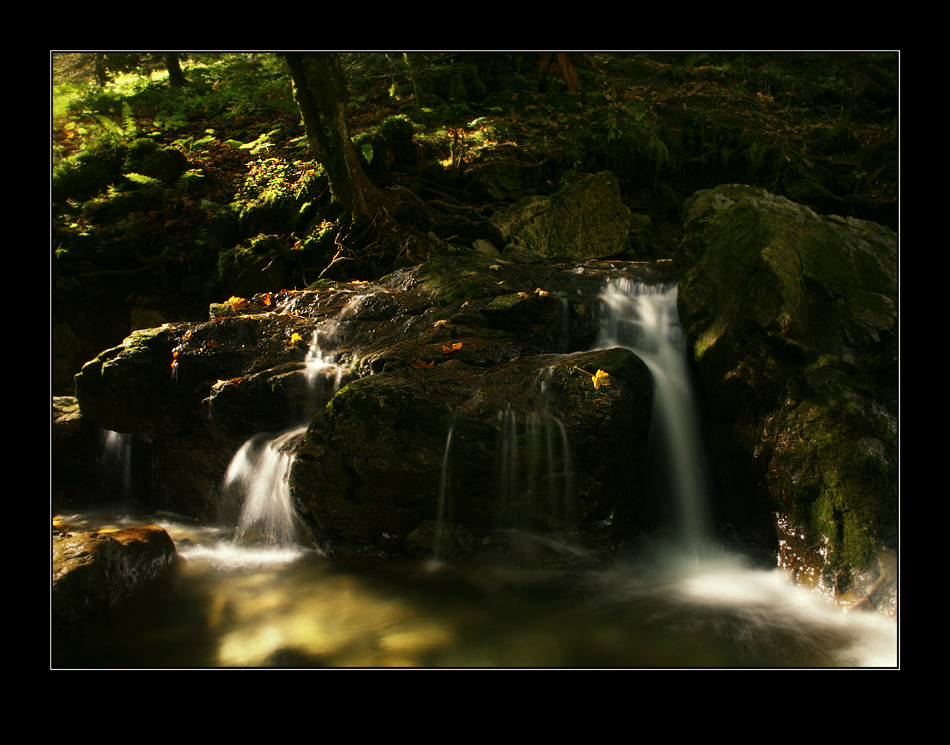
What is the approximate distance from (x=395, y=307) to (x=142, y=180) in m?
7.39

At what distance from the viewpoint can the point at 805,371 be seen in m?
4.58

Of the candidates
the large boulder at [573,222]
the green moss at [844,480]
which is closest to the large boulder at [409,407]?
the green moss at [844,480]

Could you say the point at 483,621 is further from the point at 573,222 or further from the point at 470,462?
the point at 573,222

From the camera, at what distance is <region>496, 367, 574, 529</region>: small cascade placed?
15.1 feet

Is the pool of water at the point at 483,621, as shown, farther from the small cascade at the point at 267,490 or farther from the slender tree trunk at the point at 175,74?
the slender tree trunk at the point at 175,74

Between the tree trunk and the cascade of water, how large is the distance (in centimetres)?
520

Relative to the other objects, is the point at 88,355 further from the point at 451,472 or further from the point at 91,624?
the point at 451,472

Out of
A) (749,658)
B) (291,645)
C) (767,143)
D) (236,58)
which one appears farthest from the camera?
(236,58)

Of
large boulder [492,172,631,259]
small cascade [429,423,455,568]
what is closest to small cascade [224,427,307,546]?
small cascade [429,423,455,568]

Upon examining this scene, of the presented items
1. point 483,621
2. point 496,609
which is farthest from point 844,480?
point 483,621

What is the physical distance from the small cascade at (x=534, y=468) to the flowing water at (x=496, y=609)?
17mm

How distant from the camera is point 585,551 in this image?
4699 mm

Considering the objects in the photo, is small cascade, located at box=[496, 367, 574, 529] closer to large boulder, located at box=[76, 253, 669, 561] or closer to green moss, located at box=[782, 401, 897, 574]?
large boulder, located at box=[76, 253, 669, 561]

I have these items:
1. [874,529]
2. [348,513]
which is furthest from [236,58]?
[874,529]
